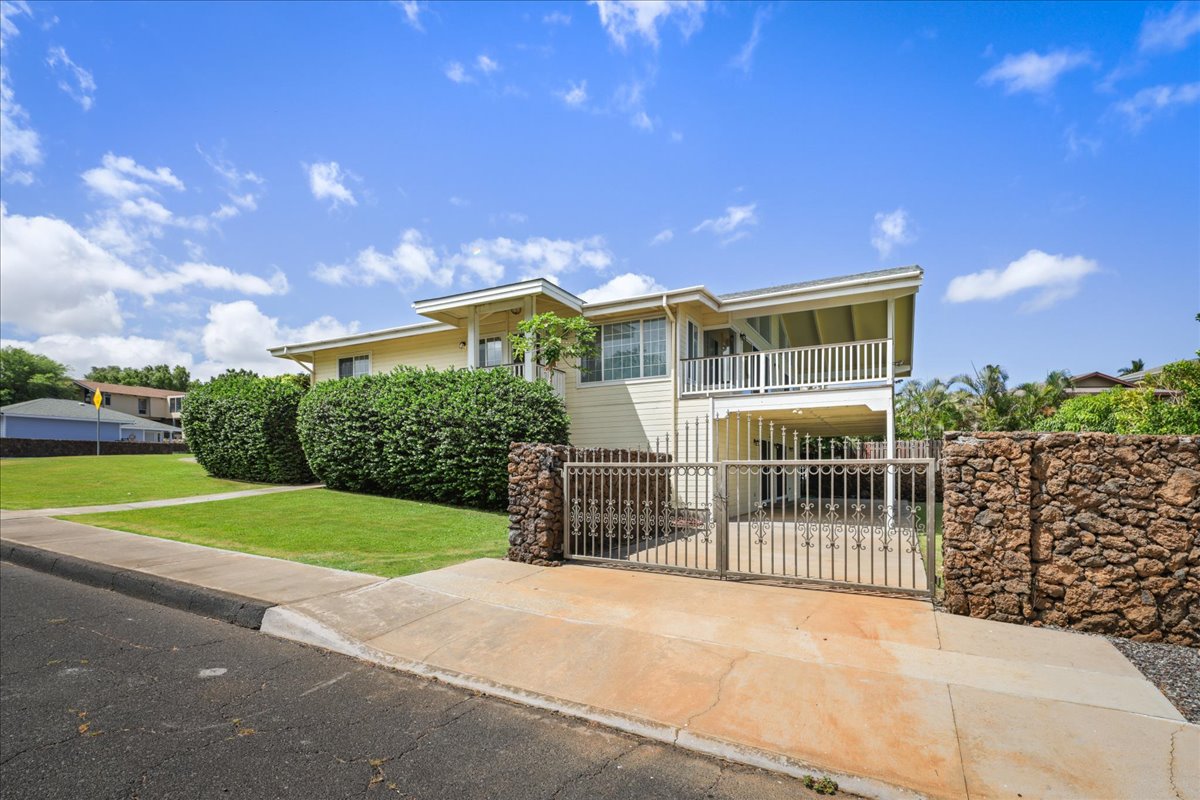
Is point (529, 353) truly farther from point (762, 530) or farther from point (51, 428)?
point (51, 428)

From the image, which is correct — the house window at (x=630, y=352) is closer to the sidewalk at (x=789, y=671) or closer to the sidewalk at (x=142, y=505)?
the sidewalk at (x=142, y=505)

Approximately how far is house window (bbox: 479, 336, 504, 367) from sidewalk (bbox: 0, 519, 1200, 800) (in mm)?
11294

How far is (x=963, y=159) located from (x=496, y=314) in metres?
12.4

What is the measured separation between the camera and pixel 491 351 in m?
18.3

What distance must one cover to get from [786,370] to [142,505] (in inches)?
606

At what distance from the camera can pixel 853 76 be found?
9.39m

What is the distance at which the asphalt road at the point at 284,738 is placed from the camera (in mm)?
3064

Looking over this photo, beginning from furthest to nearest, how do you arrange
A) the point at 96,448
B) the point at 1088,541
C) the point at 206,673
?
the point at 96,448 → the point at 1088,541 → the point at 206,673

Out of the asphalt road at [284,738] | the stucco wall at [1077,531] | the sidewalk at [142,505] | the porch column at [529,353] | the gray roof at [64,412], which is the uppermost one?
the porch column at [529,353]

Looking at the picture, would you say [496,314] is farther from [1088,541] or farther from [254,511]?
[1088,541]

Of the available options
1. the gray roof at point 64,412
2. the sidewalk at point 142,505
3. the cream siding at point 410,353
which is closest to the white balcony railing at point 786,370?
the cream siding at point 410,353

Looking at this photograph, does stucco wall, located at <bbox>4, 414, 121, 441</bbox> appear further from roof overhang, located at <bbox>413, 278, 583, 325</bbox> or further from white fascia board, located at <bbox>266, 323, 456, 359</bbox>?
roof overhang, located at <bbox>413, 278, 583, 325</bbox>

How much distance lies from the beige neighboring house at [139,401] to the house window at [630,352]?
176 feet

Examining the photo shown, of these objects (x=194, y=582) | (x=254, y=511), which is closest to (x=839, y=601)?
(x=194, y=582)
